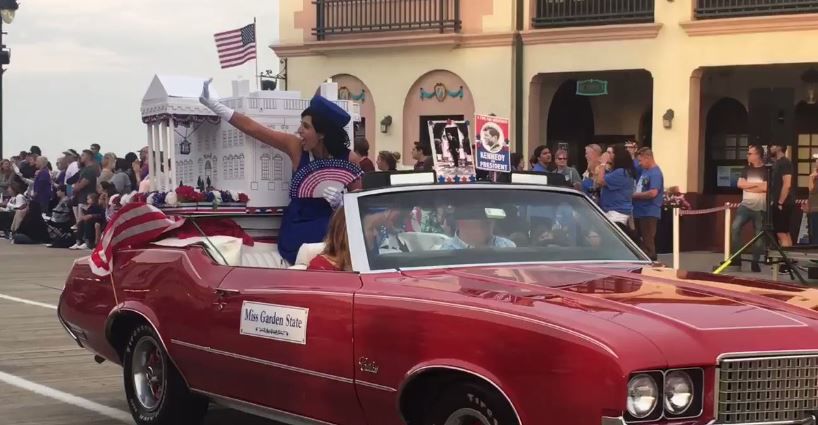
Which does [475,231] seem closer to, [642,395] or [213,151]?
[642,395]

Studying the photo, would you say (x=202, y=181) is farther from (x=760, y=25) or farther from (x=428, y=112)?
(x=428, y=112)

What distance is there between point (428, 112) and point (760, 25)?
7.08 m

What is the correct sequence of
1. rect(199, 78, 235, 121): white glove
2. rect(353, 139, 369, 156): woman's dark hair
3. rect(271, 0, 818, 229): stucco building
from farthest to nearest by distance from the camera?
rect(271, 0, 818, 229): stucco building, rect(353, 139, 369, 156): woman's dark hair, rect(199, 78, 235, 121): white glove

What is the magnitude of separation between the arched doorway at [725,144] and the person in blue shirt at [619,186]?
973 cm

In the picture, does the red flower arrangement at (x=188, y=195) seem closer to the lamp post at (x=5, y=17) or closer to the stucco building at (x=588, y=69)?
the stucco building at (x=588, y=69)

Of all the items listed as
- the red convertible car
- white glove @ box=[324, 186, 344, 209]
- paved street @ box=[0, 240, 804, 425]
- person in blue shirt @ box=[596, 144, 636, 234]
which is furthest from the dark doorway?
the red convertible car

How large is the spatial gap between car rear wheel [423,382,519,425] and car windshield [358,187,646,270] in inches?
36.6

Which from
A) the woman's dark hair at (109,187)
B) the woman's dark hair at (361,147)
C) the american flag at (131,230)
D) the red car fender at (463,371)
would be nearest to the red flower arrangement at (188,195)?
the american flag at (131,230)

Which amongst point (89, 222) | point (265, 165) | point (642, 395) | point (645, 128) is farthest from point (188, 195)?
point (645, 128)

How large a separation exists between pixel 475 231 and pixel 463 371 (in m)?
1.31

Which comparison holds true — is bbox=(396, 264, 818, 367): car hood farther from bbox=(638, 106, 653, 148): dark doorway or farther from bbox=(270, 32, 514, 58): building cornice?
bbox=(638, 106, 653, 148): dark doorway

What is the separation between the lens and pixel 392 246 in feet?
19.6

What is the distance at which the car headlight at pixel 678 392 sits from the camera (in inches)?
179

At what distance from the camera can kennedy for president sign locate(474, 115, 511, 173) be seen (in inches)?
280
